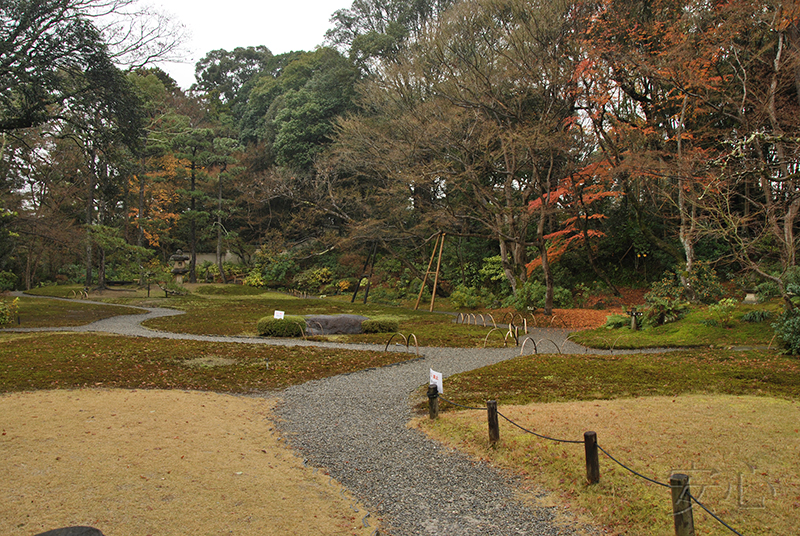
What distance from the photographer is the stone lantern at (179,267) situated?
97.6 ft

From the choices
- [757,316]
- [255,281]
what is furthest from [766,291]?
[255,281]

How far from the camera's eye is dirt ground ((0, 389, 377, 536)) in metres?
3.41

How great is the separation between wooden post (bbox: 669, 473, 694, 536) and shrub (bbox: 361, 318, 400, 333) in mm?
11003

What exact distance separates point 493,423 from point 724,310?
8428mm

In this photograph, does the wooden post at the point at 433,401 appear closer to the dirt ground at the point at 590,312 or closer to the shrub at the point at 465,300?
the dirt ground at the point at 590,312

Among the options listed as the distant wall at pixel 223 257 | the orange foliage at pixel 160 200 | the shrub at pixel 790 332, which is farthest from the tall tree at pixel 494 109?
the orange foliage at pixel 160 200

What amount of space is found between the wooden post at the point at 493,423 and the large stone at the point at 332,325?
30.1ft

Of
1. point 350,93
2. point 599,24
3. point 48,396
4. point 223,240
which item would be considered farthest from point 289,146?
point 48,396

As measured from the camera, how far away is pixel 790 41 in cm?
1286

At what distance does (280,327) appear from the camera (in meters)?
13.1

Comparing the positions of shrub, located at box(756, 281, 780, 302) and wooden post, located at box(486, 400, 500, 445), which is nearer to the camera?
wooden post, located at box(486, 400, 500, 445)

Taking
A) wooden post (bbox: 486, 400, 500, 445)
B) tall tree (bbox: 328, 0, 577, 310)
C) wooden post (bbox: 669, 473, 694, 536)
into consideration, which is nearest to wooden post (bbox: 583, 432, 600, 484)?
wooden post (bbox: 669, 473, 694, 536)

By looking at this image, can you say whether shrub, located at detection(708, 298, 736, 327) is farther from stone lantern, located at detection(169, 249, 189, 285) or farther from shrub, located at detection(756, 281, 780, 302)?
stone lantern, located at detection(169, 249, 189, 285)

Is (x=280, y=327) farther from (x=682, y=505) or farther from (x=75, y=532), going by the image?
→ (x=682, y=505)
